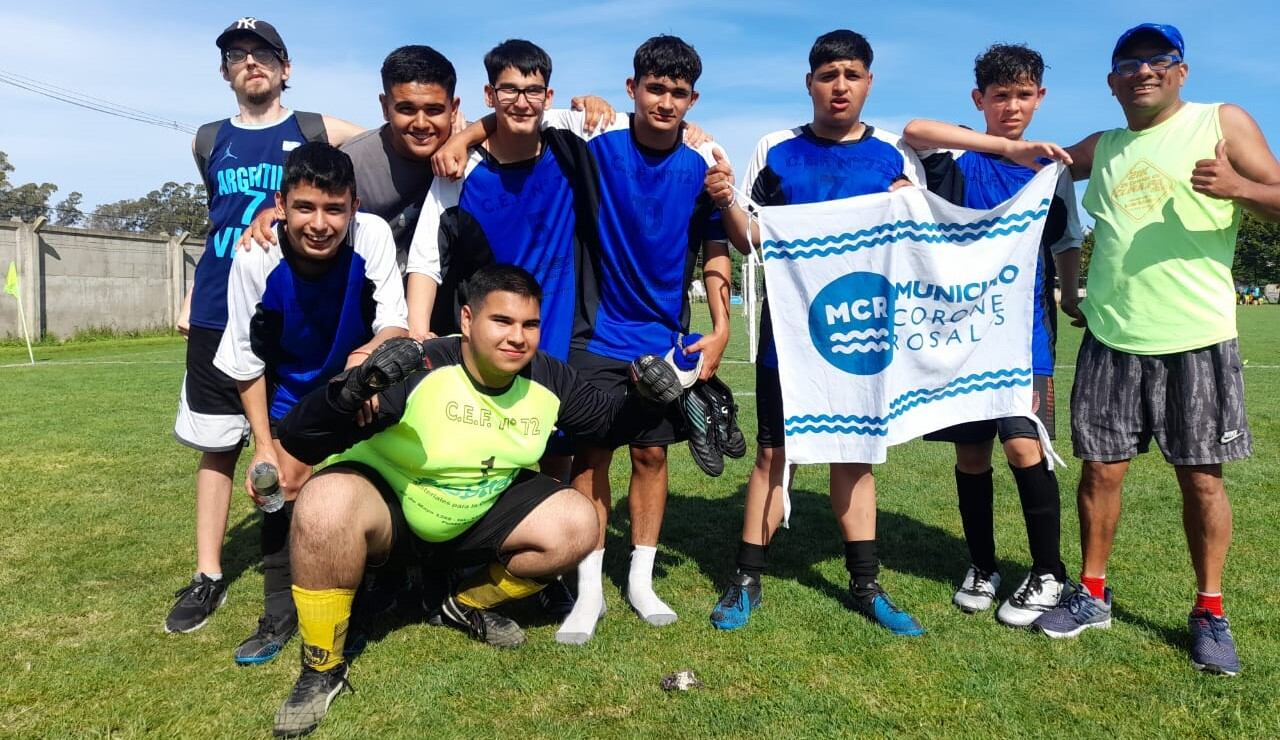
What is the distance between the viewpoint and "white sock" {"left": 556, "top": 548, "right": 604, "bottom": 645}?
4.00 metres

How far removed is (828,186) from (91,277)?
3004cm

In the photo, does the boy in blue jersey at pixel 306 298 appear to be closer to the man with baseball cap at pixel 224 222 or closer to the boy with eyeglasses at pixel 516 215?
the boy with eyeglasses at pixel 516 215

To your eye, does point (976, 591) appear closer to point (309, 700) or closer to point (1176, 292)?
point (1176, 292)

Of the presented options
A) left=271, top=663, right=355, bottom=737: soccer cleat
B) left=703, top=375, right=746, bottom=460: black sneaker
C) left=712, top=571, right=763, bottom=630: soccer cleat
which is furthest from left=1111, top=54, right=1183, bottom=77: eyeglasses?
left=271, top=663, right=355, bottom=737: soccer cleat

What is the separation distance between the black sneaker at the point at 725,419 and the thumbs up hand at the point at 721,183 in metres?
0.83

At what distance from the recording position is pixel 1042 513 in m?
4.28

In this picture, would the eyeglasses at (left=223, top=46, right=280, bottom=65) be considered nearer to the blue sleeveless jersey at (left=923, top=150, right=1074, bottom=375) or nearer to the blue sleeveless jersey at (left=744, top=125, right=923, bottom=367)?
the blue sleeveless jersey at (left=744, top=125, right=923, bottom=367)

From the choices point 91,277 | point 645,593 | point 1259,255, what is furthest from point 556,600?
point 1259,255

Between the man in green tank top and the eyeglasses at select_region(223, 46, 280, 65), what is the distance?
12.4 ft

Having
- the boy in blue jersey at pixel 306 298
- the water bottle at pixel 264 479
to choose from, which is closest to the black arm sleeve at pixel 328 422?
the water bottle at pixel 264 479

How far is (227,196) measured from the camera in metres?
4.26

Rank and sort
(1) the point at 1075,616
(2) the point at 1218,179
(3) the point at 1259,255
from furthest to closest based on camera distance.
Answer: (3) the point at 1259,255 → (1) the point at 1075,616 → (2) the point at 1218,179

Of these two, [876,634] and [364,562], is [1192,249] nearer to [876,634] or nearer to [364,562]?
[876,634]

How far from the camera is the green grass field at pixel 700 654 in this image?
3156mm
